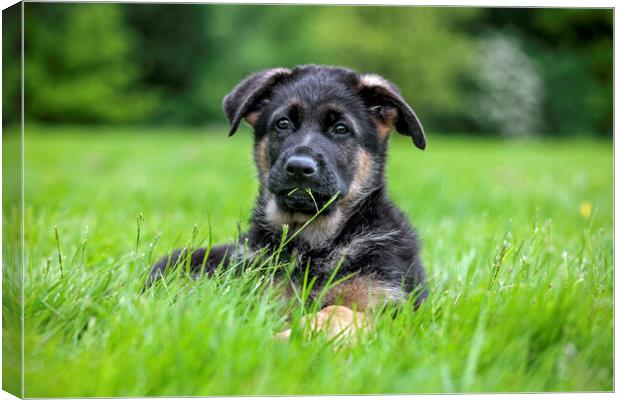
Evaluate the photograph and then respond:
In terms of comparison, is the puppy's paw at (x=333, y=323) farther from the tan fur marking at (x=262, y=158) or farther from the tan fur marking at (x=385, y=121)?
the tan fur marking at (x=385, y=121)

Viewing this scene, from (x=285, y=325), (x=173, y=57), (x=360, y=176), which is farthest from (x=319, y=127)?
(x=173, y=57)

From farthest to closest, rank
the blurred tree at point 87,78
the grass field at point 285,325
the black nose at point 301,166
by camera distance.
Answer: the blurred tree at point 87,78 → the black nose at point 301,166 → the grass field at point 285,325

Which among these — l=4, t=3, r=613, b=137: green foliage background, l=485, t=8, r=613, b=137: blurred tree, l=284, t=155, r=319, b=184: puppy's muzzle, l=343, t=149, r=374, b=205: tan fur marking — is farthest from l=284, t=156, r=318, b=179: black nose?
l=485, t=8, r=613, b=137: blurred tree

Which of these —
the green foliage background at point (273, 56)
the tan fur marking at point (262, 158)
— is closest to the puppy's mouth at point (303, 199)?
the tan fur marking at point (262, 158)

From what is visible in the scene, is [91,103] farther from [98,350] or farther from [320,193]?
[98,350]

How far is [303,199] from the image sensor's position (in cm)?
415

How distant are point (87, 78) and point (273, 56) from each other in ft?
7.83

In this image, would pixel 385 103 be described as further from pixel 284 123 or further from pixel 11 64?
pixel 11 64

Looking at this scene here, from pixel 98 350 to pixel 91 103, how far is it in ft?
24.1

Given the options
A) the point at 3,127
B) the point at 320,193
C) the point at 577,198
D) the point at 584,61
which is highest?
the point at 584,61

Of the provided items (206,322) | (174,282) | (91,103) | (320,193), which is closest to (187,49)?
(91,103)

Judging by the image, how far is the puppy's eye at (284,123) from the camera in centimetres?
446

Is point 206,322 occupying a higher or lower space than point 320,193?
lower

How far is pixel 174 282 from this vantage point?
11.7 ft
